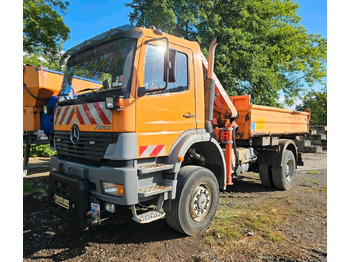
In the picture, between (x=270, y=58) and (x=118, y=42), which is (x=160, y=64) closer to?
(x=118, y=42)

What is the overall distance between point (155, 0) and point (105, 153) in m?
11.0

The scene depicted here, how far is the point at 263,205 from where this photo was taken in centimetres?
498

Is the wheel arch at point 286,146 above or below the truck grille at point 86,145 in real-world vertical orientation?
below

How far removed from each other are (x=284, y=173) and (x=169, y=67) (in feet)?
15.0

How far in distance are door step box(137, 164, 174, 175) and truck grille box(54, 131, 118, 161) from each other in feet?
1.51

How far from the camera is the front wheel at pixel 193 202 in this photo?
3342 mm

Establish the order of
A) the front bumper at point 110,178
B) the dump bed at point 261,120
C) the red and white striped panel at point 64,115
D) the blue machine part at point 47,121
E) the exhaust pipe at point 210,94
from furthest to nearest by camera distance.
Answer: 1. the blue machine part at point 47,121
2. the dump bed at point 261,120
3. the exhaust pipe at point 210,94
4. the red and white striped panel at point 64,115
5. the front bumper at point 110,178

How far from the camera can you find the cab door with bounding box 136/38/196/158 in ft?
10.0

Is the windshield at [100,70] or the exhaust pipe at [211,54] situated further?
the exhaust pipe at [211,54]

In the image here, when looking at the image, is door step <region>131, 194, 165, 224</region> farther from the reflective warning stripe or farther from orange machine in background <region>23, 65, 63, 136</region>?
orange machine in background <region>23, 65, 63, 136</region>

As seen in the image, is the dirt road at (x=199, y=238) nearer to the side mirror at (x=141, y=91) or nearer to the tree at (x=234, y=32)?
the side mirror at (x=141, y=91)

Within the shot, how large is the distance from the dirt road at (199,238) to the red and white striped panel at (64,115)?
5.37 feet

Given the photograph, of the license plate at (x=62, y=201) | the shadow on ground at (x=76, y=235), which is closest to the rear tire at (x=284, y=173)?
the shadow on ground at (x=76, y=235)

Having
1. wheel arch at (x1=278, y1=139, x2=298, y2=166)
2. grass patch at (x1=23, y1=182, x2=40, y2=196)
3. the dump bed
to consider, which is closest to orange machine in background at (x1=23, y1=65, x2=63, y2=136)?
grass patch at (x1=23, y1=182, x2=40, y2=196)
